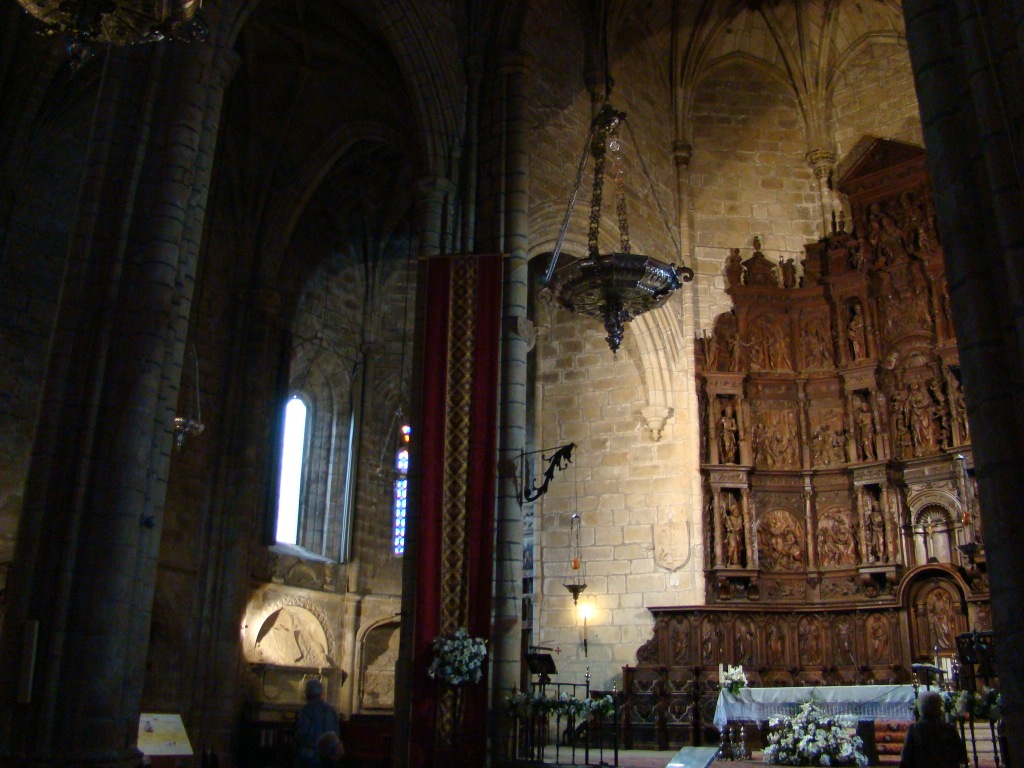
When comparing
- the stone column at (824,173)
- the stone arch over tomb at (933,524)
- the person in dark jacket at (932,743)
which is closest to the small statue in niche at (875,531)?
the stone arch over tomb at (933,524)

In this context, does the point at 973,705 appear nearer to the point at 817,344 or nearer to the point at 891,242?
the point at 817,344

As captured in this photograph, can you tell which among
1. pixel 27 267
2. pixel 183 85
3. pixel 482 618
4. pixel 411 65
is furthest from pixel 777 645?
pixel 27 267

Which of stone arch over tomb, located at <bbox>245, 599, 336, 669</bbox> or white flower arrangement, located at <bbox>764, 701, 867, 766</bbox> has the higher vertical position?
stone arch over tomb, located at <bbox>245, 599, 336, 669</bbox>

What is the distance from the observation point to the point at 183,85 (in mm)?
10039

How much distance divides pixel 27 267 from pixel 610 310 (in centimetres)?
1047

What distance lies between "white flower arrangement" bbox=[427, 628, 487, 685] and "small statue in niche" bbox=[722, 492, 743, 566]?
6.67 meters

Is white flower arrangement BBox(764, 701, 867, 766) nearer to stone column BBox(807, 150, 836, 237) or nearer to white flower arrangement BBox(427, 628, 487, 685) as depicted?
white flower arrangement BBox(427, 628, 487, 685)

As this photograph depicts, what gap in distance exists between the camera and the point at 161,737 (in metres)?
9.31

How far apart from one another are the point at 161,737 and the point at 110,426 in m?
3.05

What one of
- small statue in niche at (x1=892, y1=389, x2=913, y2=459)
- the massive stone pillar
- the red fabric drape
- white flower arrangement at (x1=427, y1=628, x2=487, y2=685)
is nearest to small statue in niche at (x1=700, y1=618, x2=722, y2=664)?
small statue in niche at (x1=892, y1=389, x2=913, y2=459)

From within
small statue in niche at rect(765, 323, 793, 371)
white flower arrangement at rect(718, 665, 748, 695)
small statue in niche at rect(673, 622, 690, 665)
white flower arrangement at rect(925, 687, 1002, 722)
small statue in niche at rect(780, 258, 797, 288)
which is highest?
small statue in niche at rect(780, 258, 797, 288)

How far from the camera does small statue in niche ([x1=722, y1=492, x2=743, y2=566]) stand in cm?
1681

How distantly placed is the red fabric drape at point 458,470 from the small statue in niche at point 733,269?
6826 millimetres

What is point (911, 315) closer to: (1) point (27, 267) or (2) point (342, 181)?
(2) point (342, 181)
